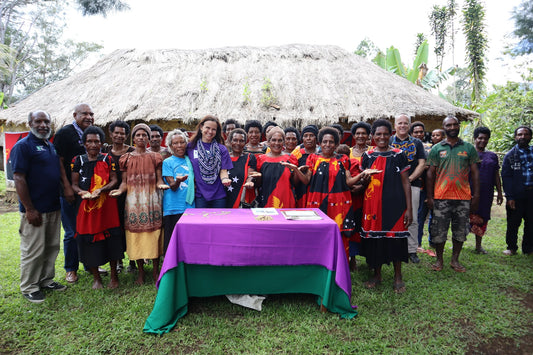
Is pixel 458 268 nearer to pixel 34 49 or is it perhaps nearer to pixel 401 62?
pixel 401 62

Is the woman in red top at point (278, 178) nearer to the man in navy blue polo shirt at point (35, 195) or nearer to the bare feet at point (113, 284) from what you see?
the bare feet at point (113, 284)

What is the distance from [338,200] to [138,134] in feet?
7.58

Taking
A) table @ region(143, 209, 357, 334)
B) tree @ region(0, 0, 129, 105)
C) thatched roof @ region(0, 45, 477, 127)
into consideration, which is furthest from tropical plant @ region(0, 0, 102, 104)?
table @ region(143, 209, 357, 334)

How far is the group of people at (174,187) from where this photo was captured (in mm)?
3166

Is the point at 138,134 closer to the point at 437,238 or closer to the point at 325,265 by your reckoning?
the point at 325,265

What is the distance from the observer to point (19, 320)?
2832mm

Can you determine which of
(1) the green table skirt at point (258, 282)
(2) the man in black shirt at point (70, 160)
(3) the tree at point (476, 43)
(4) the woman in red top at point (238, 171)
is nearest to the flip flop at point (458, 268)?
(1) the green table skirt at point (258, 282)

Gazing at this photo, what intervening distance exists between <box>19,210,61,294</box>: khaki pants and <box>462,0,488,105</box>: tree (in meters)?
19.2

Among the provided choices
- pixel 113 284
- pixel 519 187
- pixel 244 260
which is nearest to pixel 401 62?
pixel 519 187

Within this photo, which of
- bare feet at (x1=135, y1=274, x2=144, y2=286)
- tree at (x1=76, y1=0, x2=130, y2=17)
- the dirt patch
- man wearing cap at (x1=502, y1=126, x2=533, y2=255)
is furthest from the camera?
A: tree at (x1=76, y1=0, x2=130, y2=17)

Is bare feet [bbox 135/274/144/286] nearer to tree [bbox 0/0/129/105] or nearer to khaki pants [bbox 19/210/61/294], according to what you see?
khaki pants [bbox 19/210/61/294]

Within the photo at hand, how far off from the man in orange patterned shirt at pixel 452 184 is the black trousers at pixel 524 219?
4.54ft

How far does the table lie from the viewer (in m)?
2.64

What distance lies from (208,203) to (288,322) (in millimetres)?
1524
